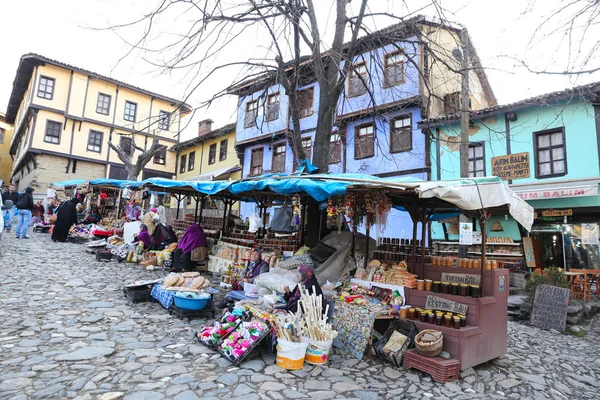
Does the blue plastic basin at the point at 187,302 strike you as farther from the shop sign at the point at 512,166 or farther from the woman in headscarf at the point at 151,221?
the shop sign at the point at 512,166

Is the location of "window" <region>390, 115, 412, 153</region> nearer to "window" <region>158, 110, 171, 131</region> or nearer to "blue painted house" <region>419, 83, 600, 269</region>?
"blue painted house" <region>419, 83, 600, 269</region>

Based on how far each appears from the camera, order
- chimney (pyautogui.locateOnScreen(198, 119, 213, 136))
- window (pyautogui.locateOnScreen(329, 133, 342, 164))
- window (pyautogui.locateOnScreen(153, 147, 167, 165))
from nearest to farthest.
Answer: window (pyautogui.locateOnScreen(329, 133, 342, 164)) → chimney (pyautogui.locateOnScreen(198, 119, 213, 136)) → window (pyautogui.locateOnScreen(153, 147, 167, 165))

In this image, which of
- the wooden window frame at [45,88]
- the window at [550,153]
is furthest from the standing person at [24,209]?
the window at [550,153]

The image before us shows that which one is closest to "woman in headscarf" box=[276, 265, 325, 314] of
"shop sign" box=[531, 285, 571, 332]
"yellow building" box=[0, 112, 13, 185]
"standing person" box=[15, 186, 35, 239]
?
"shop sign" box=[531, 285, 571, 332]

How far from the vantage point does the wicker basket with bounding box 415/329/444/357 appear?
14.8ft

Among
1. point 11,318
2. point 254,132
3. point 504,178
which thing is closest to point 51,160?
point 254,132

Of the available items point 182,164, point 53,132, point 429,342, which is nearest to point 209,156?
point 182,164

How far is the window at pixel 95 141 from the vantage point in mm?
26578

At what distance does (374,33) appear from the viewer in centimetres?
885

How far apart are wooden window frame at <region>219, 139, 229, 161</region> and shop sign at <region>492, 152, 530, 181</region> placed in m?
17.5

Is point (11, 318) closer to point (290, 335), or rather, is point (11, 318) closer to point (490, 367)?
point (290, 335)

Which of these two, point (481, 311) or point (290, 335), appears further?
point (481, 311)

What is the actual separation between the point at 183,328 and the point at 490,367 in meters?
4.60

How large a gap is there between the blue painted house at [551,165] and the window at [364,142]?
11.8 feet
